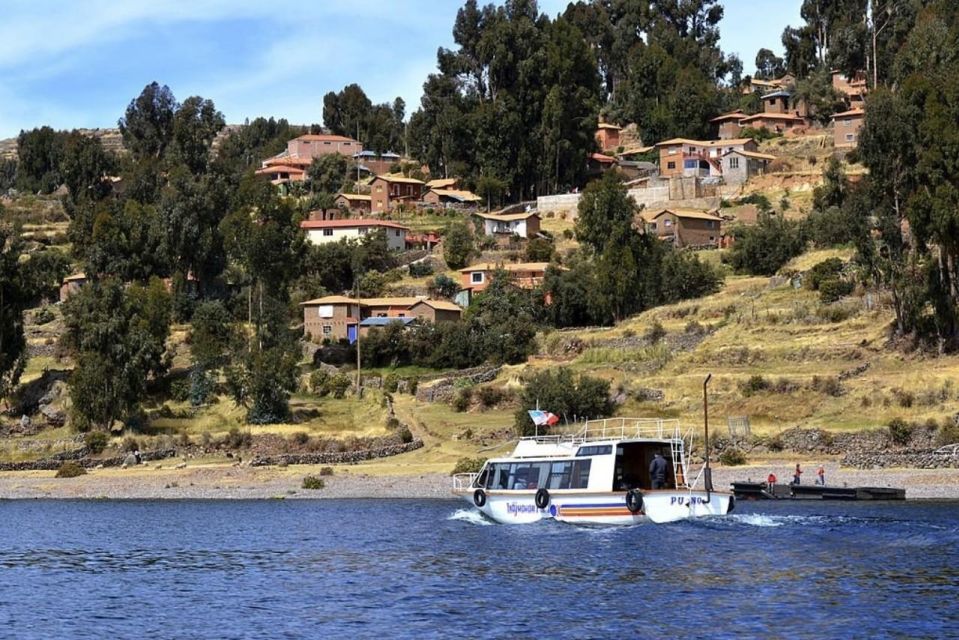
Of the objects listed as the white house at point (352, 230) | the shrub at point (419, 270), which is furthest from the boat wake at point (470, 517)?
the white house at point (352, 230)

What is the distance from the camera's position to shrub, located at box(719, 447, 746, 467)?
231 feet

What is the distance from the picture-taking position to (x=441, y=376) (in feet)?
320

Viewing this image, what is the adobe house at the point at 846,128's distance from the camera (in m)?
145

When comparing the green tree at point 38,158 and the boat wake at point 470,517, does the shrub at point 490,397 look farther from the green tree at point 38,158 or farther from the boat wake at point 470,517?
the green tree at point 38,158

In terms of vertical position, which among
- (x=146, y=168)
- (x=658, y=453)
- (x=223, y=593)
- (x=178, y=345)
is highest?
(x=146, y=168)

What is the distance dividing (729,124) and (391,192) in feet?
139

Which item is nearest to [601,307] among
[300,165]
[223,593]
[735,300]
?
[735,300]

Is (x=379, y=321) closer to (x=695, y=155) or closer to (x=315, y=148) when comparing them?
(x=695, y=155)

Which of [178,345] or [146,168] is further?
[146,168]

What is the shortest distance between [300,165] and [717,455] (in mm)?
112852

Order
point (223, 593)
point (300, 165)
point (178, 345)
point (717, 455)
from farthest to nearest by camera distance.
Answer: point (300, 165)
point (178, 345)
point (717, 455)
point (223, 593)

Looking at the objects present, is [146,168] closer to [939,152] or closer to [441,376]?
[441,376]

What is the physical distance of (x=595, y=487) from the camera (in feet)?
170

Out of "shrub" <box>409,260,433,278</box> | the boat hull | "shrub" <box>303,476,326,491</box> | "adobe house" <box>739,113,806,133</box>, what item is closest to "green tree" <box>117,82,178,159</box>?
"shrub" <box>409,260,433,278</box>
